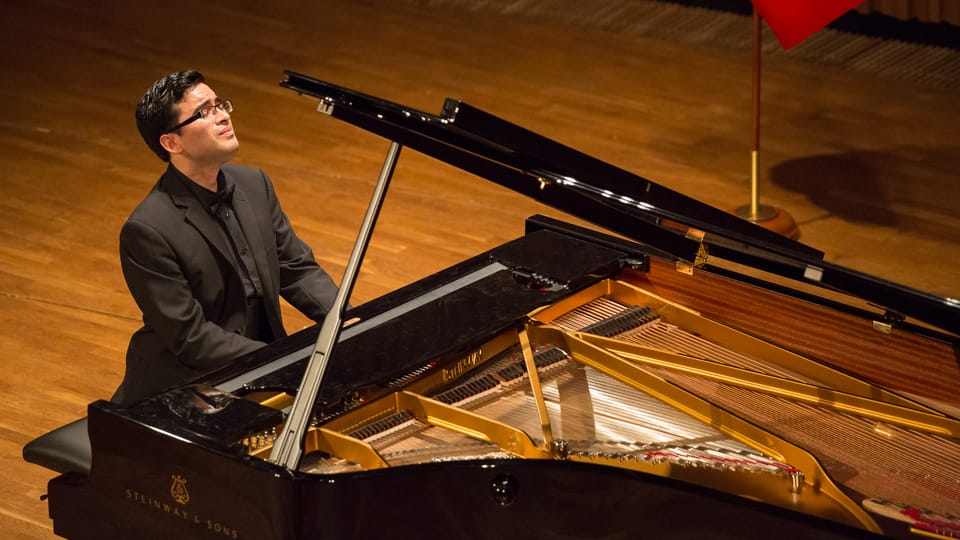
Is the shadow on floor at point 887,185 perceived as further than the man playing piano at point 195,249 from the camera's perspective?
Yes

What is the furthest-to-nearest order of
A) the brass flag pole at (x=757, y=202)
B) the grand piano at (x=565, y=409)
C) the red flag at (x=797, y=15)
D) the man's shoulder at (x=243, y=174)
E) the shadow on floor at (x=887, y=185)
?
the shadow on floor at (x=887, y=185) → the brass flag pole at (x=757, y=202) → the red flag at (x=797, y=15) → the man's shoulder at (x=243, y=174) → the grand piano at (x=565, y=409)

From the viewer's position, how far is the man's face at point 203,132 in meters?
3.03

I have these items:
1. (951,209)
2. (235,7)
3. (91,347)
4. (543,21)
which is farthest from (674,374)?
(235,7)

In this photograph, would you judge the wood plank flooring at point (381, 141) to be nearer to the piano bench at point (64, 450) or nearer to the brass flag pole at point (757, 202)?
the brass flag pole at point (757, 202)

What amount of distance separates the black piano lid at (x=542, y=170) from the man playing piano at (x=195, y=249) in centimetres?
66

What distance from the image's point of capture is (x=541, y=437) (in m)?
2.63

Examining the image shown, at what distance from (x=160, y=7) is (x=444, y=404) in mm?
5273

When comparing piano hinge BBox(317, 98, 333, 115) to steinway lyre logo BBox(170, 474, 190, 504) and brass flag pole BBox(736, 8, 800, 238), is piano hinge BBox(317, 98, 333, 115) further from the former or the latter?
brass flag pole BBox(736, 8, 800, 238)

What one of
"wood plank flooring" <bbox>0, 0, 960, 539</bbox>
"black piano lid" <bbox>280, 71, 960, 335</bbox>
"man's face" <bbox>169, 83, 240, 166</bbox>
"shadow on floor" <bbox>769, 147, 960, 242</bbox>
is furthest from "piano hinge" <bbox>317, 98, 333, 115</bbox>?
"shadow on floor" <bbox>769, 147, 960, 242</bbox>

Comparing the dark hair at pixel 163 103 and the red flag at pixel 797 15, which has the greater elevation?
the red flag at pixel 797 15

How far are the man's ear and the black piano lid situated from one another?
67cm

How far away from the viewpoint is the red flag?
4.46 metres

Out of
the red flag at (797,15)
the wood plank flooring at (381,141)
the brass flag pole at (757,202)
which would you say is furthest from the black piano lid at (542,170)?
the brass flag pole at (757,202)

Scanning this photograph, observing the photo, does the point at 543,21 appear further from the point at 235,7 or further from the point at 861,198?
the point at 861,198
